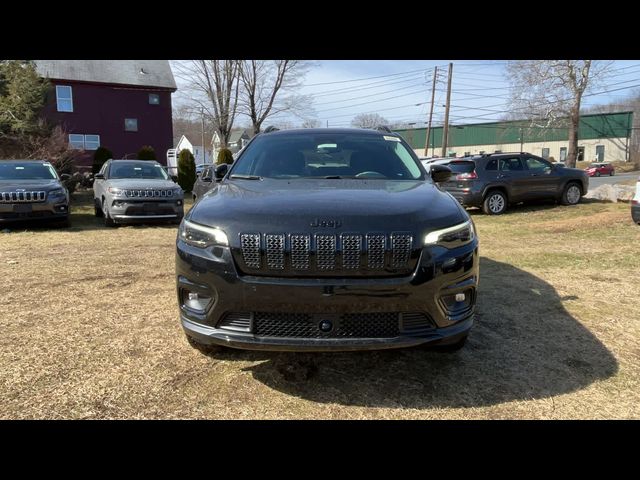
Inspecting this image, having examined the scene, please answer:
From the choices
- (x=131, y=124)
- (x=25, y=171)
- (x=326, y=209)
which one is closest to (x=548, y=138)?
(x=131, y=124)

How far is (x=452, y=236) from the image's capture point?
2766mm

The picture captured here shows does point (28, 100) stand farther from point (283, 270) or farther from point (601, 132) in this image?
point (601, 132)

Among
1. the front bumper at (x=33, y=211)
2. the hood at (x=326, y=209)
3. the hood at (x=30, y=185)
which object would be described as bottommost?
the front bumper at (x=33, y=211)

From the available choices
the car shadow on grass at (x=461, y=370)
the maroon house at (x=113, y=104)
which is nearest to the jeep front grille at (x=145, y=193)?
the car shadow on grass at (x=461, y=370)

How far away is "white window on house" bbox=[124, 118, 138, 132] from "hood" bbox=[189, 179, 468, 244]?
34.7m

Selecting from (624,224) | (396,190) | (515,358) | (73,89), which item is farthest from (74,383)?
(73,89)

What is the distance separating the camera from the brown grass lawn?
274 cm

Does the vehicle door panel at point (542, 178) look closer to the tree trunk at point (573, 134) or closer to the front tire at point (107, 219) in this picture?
the front tire at point (107, 219)

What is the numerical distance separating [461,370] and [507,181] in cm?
1077

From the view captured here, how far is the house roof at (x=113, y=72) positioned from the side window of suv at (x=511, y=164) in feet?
85.1

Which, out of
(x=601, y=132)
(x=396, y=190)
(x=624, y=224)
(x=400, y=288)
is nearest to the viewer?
(x=400, y=288)

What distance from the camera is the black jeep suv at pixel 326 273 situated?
2551 mm
